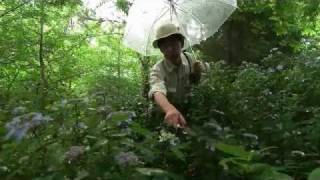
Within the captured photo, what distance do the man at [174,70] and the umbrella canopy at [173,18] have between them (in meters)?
0.99

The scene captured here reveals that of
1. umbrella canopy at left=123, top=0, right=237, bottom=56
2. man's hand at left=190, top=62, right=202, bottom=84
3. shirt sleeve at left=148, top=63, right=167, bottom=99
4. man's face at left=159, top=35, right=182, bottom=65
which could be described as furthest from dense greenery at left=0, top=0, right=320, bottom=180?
umbrella canopy at left=123, top=0, right=237, bottom=56

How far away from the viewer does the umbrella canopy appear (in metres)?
5.40

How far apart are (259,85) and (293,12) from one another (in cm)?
601

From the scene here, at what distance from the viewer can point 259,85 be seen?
4.20 metres

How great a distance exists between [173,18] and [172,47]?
4.08 feet

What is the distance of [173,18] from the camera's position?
5.34 meters

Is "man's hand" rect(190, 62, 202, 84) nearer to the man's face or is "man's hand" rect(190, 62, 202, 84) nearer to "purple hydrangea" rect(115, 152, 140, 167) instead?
the man's face

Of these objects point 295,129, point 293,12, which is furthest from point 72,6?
point 295,129

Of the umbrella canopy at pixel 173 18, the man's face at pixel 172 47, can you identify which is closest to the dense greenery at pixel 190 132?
the man's face at pixel 172 47

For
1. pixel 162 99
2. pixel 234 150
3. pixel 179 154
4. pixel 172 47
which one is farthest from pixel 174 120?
pixel 172 47

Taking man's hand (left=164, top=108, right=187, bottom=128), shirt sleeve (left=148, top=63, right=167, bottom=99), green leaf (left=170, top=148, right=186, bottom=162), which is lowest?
green leaf (left=170, top=148, right=186, bottom=162)

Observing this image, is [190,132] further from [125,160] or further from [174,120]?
[174,120]

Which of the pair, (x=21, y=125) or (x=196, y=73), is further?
(x=196, y=73)

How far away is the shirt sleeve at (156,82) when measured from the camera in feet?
12.7
